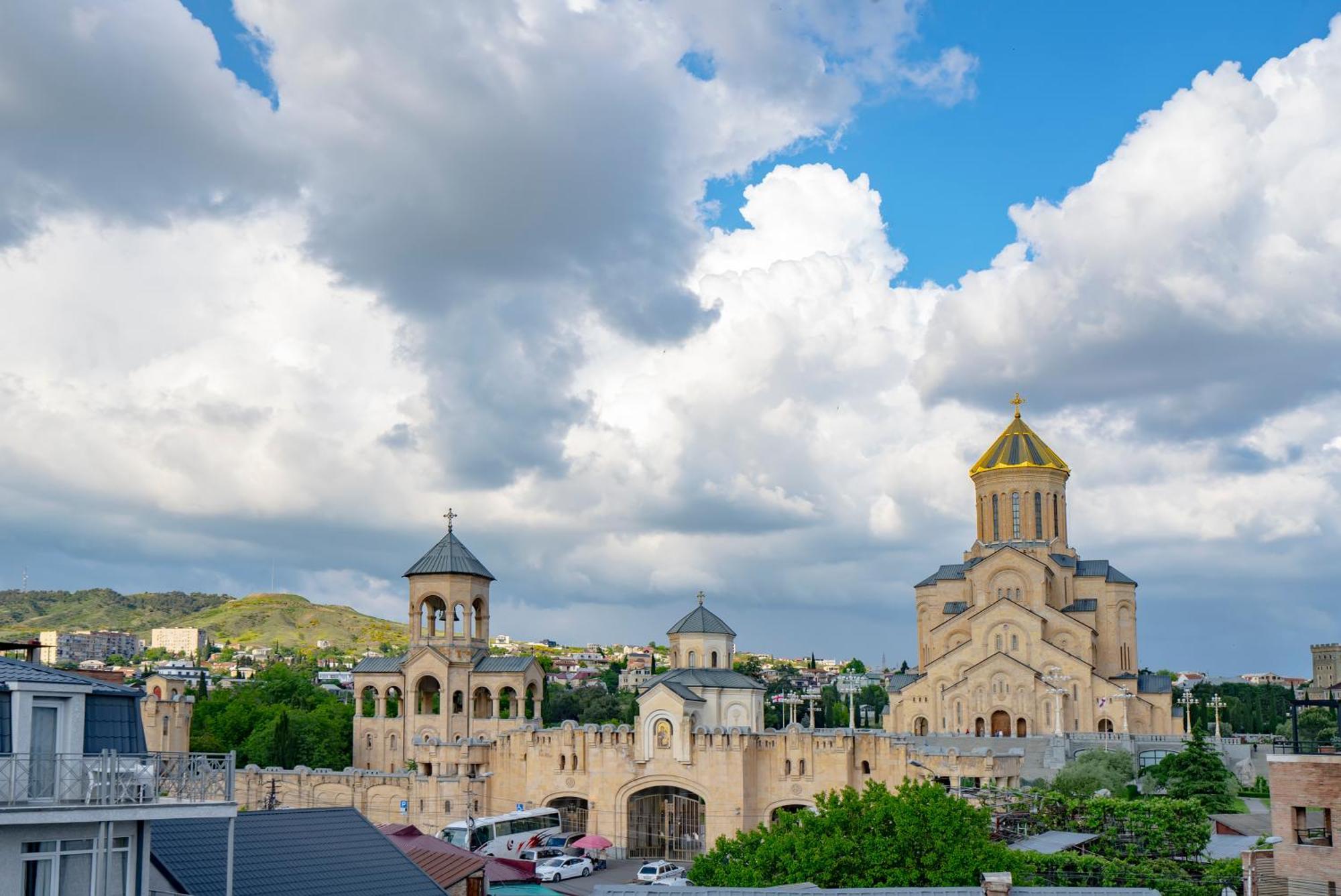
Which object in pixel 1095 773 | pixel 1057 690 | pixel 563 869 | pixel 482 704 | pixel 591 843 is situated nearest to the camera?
pixel 563 869

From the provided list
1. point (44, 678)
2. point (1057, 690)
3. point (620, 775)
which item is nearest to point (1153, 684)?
point (1057, 690)

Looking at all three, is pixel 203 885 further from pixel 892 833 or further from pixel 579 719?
pixel 579 719

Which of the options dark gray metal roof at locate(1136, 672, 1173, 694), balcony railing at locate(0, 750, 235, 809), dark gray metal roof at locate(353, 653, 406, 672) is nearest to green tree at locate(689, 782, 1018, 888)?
balcony railing at locate(0, 750, 235, 809)

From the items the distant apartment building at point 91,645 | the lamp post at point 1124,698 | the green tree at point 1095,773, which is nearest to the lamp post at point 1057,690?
the lamp post at point 1124,698

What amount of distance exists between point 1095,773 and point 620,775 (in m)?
16.9

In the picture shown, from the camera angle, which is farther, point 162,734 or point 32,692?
point 162,734

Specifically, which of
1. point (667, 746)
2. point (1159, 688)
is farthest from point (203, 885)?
point (1159, 688)

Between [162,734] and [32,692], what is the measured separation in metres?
40.3

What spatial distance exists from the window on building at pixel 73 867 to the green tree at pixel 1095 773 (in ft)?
109

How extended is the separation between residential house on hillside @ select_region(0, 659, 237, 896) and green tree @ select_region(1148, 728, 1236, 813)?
121ft

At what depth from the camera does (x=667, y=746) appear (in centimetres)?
4509

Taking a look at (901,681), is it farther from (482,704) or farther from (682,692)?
(482,704)

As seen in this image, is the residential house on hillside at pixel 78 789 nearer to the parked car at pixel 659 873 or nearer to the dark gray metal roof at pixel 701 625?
the parked car at pixel 659 873

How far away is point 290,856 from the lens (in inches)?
643
